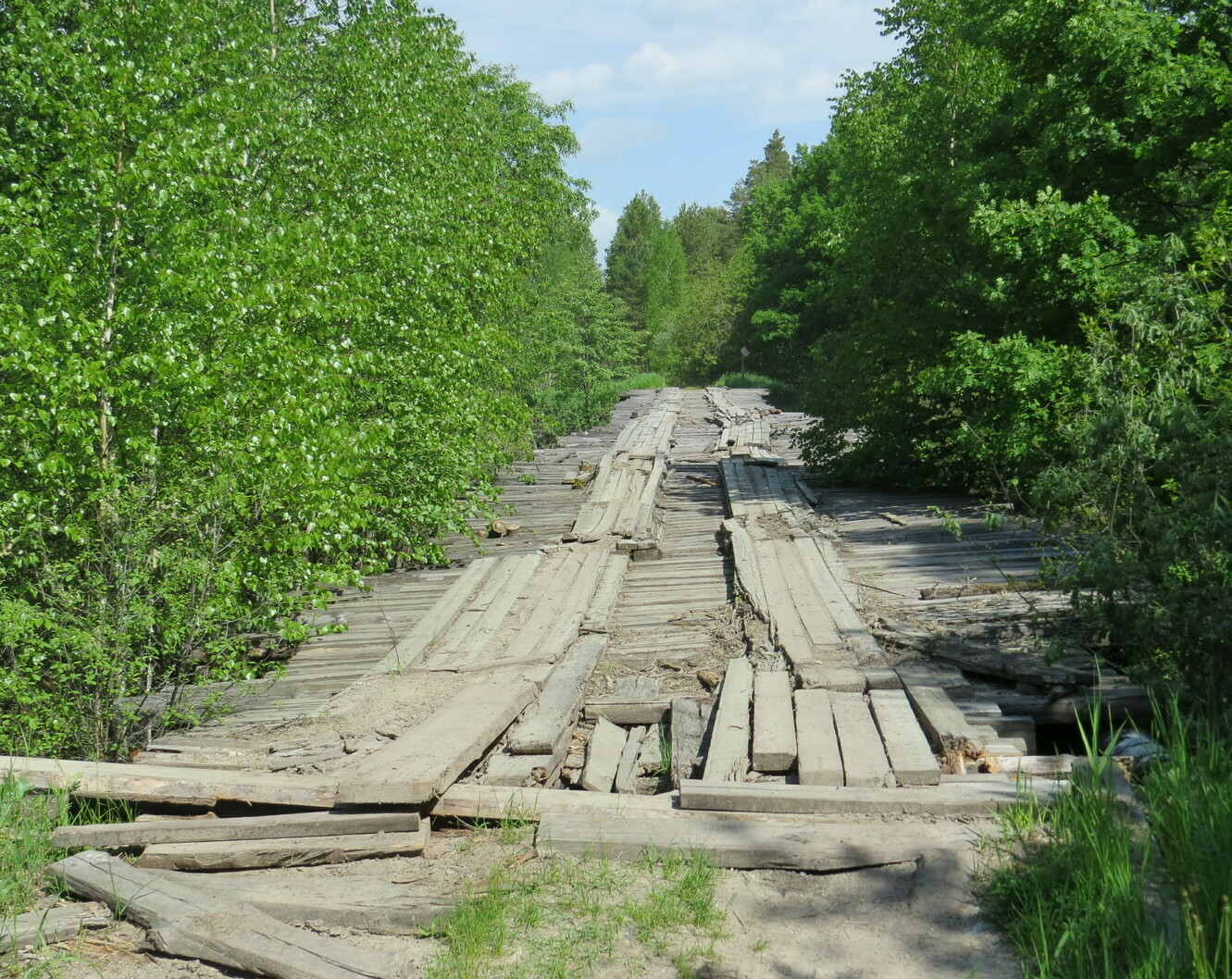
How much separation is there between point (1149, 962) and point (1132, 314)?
162 inches

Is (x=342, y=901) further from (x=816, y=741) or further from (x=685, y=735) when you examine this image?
(x=816, y=741)

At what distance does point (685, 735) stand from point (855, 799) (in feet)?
4.58

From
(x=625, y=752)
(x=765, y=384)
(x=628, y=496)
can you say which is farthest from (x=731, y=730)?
(x=765, y=384)

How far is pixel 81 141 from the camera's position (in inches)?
257

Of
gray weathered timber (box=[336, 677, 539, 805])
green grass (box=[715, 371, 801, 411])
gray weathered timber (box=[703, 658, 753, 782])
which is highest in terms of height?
green grass (box=[715, 371, 801, 411])

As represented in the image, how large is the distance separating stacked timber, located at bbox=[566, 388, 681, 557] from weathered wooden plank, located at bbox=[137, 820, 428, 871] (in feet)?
21.1

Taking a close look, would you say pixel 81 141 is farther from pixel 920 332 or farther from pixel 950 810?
pixel 920 332

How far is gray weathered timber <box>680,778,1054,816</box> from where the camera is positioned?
4.27 m

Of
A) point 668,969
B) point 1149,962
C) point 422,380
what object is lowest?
point 668,969

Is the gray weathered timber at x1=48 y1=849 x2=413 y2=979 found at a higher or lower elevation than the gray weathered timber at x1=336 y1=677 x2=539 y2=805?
lower

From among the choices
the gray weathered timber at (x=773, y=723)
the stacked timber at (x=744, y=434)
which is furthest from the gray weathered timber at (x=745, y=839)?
the stacked timber at (x=744, y=434)

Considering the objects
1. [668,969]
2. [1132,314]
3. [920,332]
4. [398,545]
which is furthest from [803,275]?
[668,969]

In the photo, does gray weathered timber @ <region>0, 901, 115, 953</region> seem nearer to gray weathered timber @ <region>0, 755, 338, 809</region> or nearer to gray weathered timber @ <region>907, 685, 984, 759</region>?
gray weathered timber @ <region>0, 755, 338, 809</region>

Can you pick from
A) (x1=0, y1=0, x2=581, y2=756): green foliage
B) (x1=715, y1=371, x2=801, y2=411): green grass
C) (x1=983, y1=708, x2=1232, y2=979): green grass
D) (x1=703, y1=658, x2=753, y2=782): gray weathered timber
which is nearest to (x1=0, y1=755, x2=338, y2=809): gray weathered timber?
(x1=0, y1=0, x2=581, y2=756): green foliage
